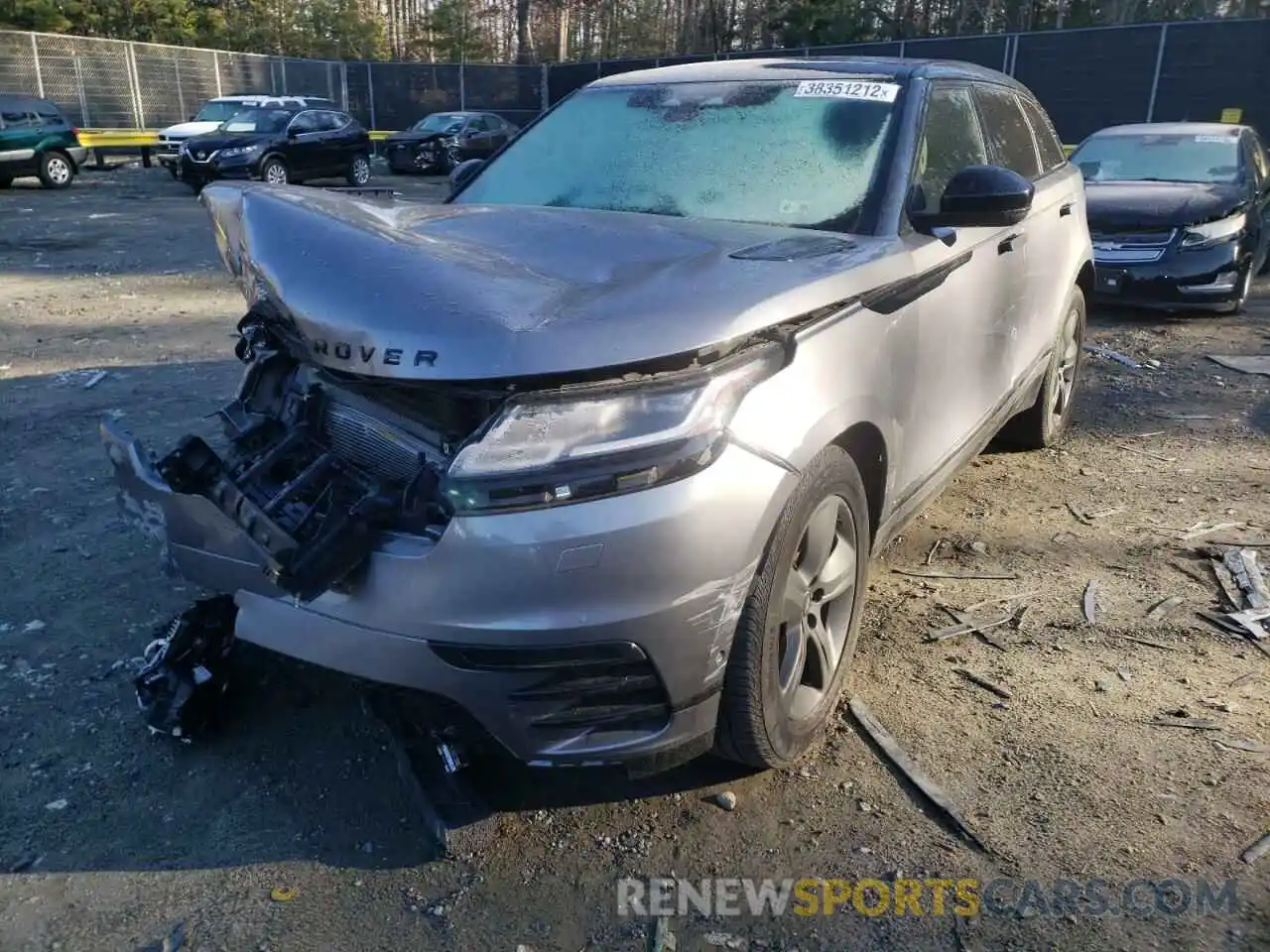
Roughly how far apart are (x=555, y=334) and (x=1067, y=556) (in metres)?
2.87

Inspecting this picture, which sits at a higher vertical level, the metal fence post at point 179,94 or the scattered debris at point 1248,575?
the metal fence post at point 179,94

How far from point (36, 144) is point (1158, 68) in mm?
21243

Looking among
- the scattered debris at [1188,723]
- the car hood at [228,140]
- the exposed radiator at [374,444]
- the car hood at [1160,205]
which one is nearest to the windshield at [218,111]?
the car hood at [228,140]

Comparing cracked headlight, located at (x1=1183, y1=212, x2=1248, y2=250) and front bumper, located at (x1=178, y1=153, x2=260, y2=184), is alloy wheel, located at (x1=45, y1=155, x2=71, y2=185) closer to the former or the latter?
front bumper, located at (x1=178, y1=153, x2=260, y2=184)

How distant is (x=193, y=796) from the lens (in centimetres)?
262

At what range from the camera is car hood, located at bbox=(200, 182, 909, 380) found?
2129 mm

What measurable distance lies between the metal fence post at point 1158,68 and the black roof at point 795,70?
1887cm

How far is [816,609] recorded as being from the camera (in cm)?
273

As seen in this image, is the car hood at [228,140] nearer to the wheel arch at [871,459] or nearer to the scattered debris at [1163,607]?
the wheel arch at [871,459]

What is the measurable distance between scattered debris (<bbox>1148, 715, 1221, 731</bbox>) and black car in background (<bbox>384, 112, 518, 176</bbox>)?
23347 millimetres

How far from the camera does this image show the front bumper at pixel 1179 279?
8.26 metres

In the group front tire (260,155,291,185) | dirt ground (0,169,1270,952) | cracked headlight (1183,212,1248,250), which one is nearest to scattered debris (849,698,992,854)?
dirt ground (0,169,1270,952)

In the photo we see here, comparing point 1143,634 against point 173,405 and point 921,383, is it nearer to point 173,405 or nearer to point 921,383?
point 921,383

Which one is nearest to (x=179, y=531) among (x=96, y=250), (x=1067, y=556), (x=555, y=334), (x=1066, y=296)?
(x=555, y=334)
